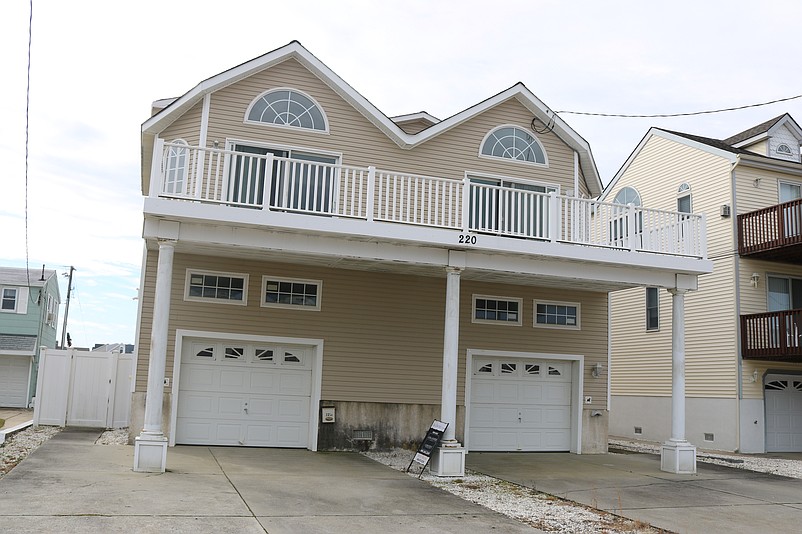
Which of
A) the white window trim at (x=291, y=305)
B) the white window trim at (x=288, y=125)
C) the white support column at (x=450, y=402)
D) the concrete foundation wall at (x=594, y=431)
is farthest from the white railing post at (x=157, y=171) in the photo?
the concrete foundation wall at (x=594, y=431)

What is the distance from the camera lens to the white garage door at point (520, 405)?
15.7m

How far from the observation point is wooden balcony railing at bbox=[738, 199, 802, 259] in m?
18.0

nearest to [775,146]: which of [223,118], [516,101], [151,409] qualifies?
[516,101]

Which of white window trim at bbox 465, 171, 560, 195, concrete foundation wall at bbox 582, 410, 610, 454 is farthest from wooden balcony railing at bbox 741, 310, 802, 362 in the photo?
white window trim at bbox 465, 171, 560, 195

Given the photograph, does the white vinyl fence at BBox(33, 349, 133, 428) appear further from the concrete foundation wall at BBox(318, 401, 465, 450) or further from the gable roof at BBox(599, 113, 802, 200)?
the gable roof at BBox(599, 113, 802, 200)

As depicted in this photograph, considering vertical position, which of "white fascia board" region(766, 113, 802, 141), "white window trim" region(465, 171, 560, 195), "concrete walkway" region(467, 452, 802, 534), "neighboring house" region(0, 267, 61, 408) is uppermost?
"white fascia board" region(766, 113, 802, 141)

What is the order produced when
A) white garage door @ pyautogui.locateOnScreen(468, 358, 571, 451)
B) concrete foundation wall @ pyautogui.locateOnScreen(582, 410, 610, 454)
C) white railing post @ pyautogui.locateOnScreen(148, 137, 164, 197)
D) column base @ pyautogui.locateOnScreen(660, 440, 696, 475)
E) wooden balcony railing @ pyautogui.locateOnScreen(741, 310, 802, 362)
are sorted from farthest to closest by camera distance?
wooden balcony railing @ pyautogui.locateOnScreen(741, 310, 802, 362)
concrete foundation wall @ pyautogui.locateOnScreen(582, 410, 610, 454)
white garage door @ pyautogui.locateOnScreen(468, 358, 571, 451)
column base @ pyautogui.locateOnScreen(660, 440, 696, 475)
white railing post @ pyautogui.locateOnScreen(148, 137, 164, 197)

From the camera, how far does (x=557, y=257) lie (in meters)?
12.6

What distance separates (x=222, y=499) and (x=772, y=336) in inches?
587

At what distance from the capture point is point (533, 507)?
9.41 m

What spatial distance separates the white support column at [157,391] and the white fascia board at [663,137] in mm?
11214

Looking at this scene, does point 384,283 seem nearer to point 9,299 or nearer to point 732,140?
point 732,140

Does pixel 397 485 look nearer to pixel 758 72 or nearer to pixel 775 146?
pixel 758 72

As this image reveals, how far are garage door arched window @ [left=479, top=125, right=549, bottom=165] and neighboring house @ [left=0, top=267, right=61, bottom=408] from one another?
841 inches
